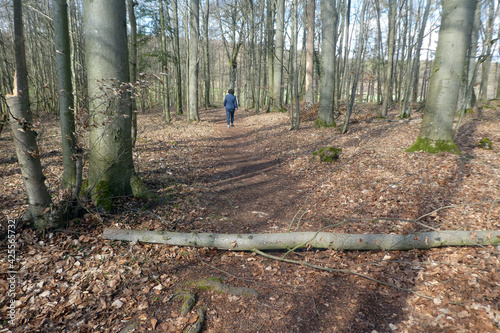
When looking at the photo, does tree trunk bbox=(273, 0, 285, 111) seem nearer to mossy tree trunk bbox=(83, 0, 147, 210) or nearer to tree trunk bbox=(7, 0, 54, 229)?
mossy tree trunk bbox=(83, 0, 147, 210)

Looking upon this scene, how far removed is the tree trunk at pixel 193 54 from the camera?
606 inches

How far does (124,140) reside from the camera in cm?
487

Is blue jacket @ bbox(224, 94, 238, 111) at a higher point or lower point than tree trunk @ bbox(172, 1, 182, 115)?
lower

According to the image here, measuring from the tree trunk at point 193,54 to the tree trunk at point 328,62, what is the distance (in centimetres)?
765

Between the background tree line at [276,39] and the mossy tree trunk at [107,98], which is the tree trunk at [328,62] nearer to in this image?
the background tree line at [276,39]

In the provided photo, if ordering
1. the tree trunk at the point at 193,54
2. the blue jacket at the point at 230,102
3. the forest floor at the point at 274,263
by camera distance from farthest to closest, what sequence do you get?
the tree trunk at the point at 193,54 → the blue jacket at the point at 230,102 → the forest floor at the point at 274,263

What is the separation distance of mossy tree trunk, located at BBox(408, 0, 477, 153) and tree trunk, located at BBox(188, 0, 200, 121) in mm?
12512

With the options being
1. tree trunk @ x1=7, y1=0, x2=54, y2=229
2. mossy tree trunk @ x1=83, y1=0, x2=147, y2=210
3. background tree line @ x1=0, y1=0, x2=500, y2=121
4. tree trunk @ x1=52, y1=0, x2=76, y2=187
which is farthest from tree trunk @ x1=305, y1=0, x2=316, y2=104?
tree trunk @ x1=7, y1=0, x2=54, y2=229

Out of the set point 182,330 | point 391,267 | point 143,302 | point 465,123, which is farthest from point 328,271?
point 465,123

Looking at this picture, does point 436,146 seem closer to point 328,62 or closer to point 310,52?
point 328,62

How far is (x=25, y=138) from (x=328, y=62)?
11.2 m

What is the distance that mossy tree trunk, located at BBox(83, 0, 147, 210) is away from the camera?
14.3 feet

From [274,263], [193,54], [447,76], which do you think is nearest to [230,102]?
[193,54]

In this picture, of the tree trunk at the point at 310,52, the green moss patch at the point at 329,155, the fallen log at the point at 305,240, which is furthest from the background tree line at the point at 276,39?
the fallen log at the point at 305,240
